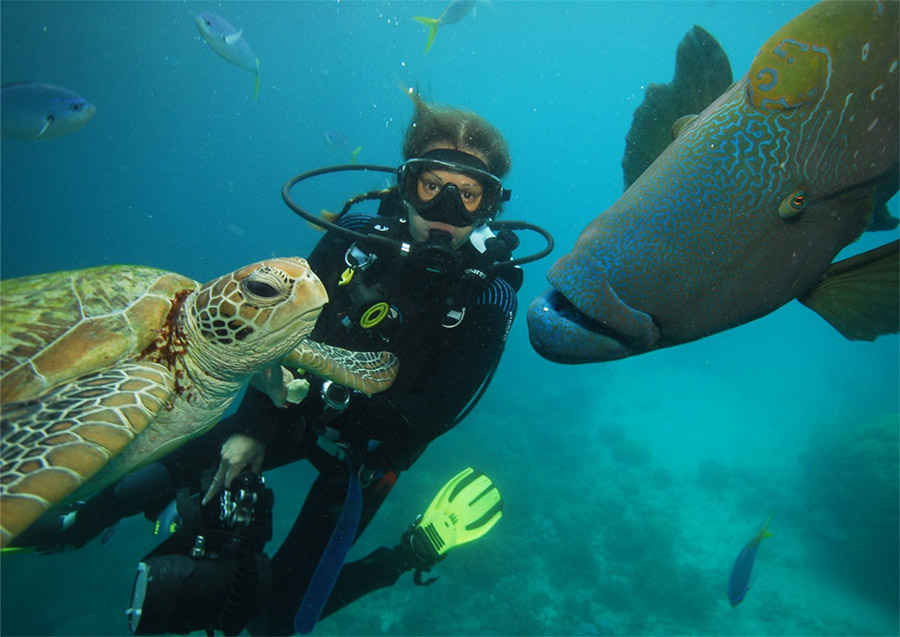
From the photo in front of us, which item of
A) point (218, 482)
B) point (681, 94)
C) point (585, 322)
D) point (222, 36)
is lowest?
point (218, 482)

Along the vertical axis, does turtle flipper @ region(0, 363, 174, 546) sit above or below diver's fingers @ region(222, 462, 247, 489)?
above

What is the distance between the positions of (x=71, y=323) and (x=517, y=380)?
20.8 m

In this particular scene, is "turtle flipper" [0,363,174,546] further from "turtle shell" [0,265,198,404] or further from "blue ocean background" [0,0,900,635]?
"blue ocean background" [0,0,900,635]

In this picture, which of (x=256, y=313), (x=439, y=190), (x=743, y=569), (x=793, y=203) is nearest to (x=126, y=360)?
(x=256, y=313)

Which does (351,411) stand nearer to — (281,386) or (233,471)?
(281,386)

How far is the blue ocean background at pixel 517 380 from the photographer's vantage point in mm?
7934

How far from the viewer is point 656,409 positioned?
838 inches

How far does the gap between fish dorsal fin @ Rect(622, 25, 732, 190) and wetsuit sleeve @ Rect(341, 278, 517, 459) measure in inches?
60.8

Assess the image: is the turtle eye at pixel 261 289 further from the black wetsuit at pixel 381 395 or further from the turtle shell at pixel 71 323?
the turtle shell at pixel 71 323

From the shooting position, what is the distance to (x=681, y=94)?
154 cm

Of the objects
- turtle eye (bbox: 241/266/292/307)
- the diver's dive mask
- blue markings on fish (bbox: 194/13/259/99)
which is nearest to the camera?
turtle eye (bbox: 241/266/292/307)

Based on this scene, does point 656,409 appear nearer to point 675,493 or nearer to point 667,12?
point 675,493

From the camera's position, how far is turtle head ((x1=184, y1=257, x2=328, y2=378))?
2.00m

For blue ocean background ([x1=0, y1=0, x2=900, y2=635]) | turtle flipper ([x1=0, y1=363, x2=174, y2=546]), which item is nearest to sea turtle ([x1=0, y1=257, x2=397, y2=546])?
turtle flipper ([x1=0, y1=363, x2=174, y2=546])
